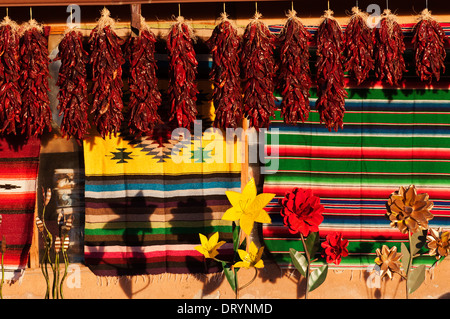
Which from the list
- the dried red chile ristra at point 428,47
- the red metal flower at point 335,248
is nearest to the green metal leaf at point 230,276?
the red metal flower at point 335,248

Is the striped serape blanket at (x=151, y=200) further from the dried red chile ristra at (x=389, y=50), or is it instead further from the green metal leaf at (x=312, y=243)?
the dried red chile ristra at (x=389, y=50)

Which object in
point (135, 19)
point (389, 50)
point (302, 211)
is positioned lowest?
point (302, 211)

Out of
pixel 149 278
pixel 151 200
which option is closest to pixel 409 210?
pixel 151 200

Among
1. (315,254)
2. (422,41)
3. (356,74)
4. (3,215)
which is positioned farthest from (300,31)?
(3,215)

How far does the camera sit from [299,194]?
9.03 feet

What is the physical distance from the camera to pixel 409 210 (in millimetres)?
2725

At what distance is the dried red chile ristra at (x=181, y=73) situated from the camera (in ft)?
9.65

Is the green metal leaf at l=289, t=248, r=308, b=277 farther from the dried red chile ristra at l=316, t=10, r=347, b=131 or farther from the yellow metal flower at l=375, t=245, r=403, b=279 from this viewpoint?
the dried red chile ristra at l=316, t=10, r=347, b=131

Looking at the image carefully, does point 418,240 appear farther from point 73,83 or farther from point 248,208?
point 73,83

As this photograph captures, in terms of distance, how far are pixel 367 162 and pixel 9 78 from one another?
247 cm

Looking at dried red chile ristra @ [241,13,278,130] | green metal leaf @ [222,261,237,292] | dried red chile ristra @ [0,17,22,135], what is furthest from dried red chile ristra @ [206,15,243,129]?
dried red chile ristra @ [0,17,22,135]

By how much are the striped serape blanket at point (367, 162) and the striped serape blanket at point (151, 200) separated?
0.39 metres

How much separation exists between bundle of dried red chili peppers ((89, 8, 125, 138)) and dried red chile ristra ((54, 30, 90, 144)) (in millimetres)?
81

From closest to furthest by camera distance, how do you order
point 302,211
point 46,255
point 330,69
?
point 302,211
point 330,69
point 46,255
